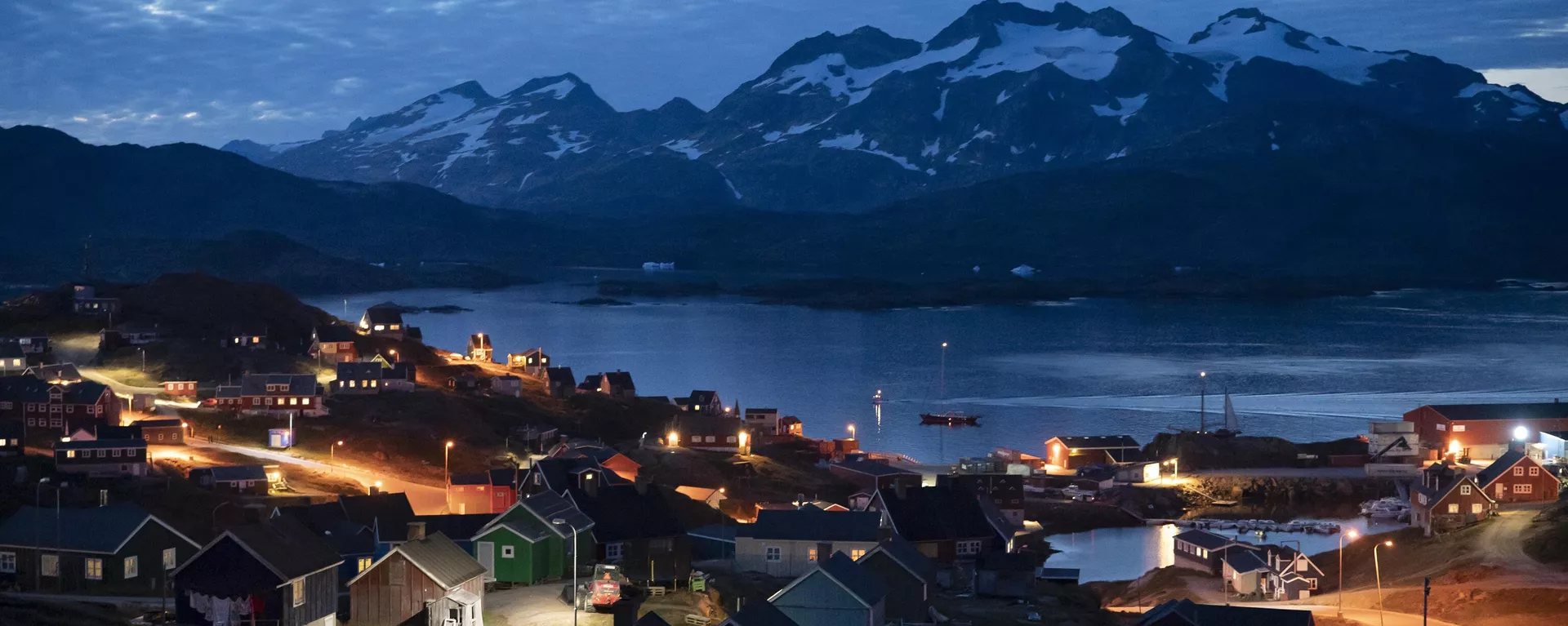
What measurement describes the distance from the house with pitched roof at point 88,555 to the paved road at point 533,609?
4.69m

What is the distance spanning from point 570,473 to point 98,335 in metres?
31.1

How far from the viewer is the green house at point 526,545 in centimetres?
2370

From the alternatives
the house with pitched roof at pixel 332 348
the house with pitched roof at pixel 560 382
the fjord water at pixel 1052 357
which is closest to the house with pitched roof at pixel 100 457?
the house with pitched roof at pixel 332 348

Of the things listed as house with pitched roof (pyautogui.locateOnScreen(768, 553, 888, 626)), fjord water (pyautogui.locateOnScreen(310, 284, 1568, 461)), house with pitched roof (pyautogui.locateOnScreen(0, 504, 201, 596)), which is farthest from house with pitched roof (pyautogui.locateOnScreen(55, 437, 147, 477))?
fjord water (pyautogui.locateOnScreen(310, 284, 1568, 461))

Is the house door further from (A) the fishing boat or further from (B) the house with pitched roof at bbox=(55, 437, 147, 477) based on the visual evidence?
(A) the fishing boat

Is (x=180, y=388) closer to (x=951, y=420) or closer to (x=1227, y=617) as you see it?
(x=951, y=420)

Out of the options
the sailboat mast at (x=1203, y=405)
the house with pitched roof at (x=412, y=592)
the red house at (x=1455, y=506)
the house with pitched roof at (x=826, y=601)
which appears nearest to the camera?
the house with pitched roof at (x=412, y=592)

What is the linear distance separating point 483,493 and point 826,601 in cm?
1497

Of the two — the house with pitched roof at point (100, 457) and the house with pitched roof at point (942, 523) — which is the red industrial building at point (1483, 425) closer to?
the house with pitched roof at point (942, 523)

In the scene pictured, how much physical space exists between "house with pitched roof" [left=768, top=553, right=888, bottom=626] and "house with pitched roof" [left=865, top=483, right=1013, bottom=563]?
336 inches

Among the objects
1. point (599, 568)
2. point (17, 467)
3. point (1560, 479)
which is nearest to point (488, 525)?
point (599, 568)

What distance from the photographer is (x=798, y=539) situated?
27000 mm

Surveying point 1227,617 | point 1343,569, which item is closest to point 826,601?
point 1227,617

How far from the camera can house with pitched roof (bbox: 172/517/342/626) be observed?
19.0m
